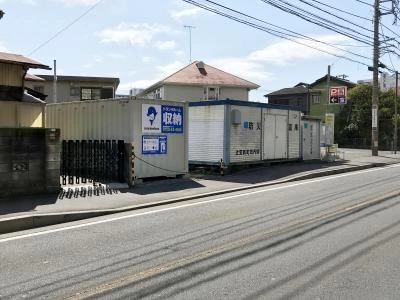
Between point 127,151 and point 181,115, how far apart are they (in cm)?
255

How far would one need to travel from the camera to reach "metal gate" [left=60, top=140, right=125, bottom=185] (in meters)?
15.3

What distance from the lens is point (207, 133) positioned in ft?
66.9

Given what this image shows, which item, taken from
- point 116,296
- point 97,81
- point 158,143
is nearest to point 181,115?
point 158,143

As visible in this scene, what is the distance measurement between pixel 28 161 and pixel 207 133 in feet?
30.1

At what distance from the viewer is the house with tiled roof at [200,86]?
1702 inches

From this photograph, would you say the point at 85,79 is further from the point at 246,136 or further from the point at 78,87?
the point at 246,136

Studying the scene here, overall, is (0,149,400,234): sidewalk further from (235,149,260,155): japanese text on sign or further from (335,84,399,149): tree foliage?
(335,84,399,149): tree foliage

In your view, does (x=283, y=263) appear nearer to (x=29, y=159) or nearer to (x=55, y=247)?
(x=55, y=247)

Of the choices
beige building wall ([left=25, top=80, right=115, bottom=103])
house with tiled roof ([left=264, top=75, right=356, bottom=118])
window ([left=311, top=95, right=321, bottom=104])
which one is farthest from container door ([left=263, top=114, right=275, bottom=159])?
window ([left=311, top=95, right=321, bottom=104])

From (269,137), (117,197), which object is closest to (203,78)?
(269,137)

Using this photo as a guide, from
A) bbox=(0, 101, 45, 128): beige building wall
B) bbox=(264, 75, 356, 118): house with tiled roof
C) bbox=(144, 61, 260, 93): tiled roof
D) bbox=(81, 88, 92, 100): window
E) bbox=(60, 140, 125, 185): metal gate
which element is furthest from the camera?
bbox=(264, 75, 356, 118): house with tiled roof

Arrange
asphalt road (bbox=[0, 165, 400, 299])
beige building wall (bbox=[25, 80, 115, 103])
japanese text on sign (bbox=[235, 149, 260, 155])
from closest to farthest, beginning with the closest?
asphalt road (bbox=[0, 165, 400, 299]), japanese text on sign (bbox=[235, 149, 260, 155]), beige building wall (bbox=[25, 80, 115, 103])

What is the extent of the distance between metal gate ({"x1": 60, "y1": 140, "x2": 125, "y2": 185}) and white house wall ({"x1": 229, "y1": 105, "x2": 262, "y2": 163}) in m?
5.76

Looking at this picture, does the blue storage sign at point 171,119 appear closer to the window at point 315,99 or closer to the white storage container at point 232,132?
the white storage container at point 232,132
